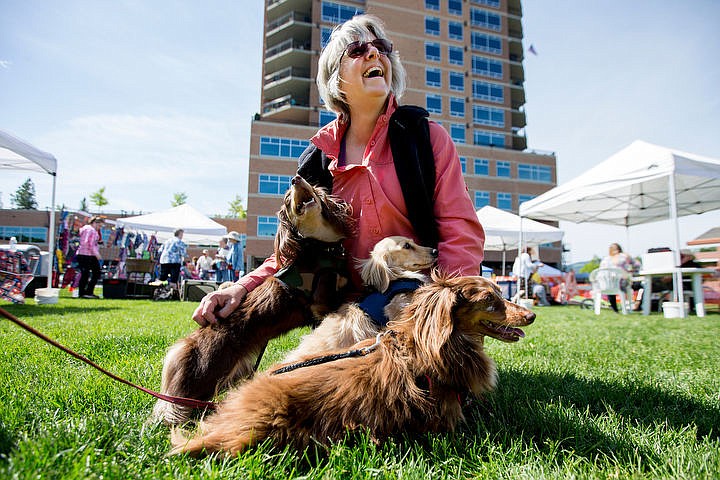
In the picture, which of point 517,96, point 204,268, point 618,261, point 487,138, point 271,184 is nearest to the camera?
point 618,261

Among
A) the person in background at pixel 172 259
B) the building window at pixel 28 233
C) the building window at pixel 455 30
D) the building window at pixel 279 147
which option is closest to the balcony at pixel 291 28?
the building window at pixel 279 147

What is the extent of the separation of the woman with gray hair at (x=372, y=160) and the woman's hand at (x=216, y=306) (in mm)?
126

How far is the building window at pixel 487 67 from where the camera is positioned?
5091cm

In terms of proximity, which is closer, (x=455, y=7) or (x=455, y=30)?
(x=455, y=30)

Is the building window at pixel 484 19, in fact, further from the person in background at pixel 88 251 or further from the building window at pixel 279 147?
the person in background at pixel 88 251

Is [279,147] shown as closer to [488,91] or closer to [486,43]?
[488,91]

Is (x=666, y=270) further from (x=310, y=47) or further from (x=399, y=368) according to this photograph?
(x=310, y=47)

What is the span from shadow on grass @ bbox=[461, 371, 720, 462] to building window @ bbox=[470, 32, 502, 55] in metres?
55.9

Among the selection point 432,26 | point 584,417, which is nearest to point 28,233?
point 432,26

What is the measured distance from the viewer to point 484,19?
52.0 meters

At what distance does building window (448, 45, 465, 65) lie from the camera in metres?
48.7

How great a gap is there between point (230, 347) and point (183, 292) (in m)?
12.9

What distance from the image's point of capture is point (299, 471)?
164 centimetres

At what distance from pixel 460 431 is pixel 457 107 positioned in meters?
50.3
